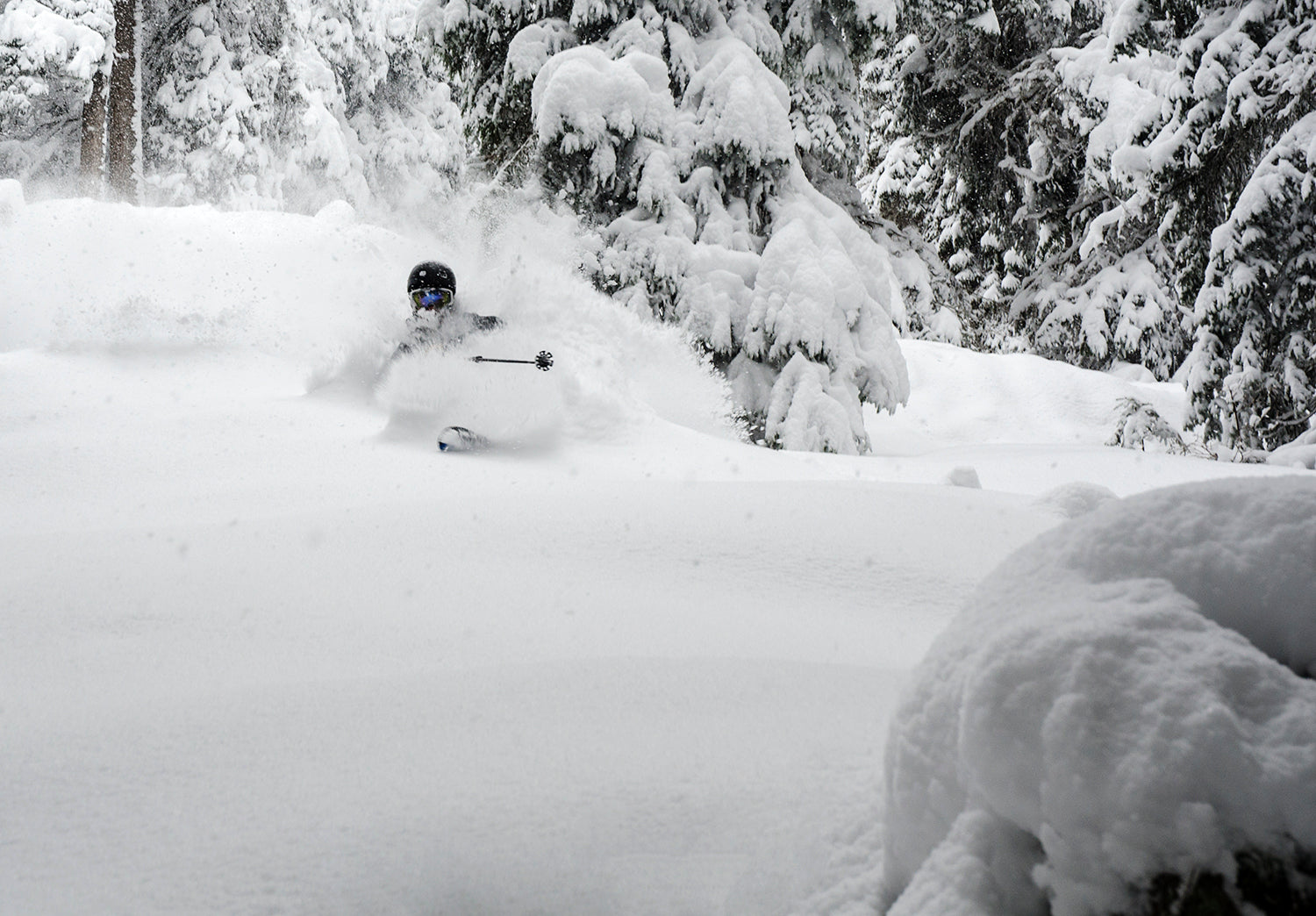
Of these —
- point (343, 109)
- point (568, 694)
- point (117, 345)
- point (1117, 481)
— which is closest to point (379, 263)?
point (117, 345)

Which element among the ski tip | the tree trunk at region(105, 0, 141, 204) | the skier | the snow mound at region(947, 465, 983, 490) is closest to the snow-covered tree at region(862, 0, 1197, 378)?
the skier

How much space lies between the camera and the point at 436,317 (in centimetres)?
607

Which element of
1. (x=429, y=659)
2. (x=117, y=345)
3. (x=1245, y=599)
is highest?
(x=1245, y=599)

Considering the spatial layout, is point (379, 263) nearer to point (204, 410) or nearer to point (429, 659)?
point (204, 410)

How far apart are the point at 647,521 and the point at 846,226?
6.06 m

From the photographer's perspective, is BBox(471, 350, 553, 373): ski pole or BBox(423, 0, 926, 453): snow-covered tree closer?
→ BBox(471, 350, 553, 373): ski pole

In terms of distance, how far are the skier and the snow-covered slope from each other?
0.42 m

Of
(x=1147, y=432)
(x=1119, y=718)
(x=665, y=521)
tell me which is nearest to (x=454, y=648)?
(x=665, y=521)

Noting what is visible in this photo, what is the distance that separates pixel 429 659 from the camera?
82.0 inches

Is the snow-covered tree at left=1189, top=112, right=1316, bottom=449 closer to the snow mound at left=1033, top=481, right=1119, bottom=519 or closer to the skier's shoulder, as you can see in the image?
the snow mound at left=1033, top=481, right=1119, bottom=519

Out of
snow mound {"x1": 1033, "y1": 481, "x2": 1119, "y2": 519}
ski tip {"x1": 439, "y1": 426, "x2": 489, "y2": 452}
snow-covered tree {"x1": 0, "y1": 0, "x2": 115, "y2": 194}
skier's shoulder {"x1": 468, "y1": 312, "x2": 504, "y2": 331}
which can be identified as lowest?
ski tip {"x1": 439, "y1": 426, "x2": 489, "y2": 452}

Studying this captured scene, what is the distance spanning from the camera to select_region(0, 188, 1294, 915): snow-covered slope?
141 cm

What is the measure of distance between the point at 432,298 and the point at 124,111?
35.0 feet

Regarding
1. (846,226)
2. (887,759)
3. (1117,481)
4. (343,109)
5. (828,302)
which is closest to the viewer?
(887,759)
